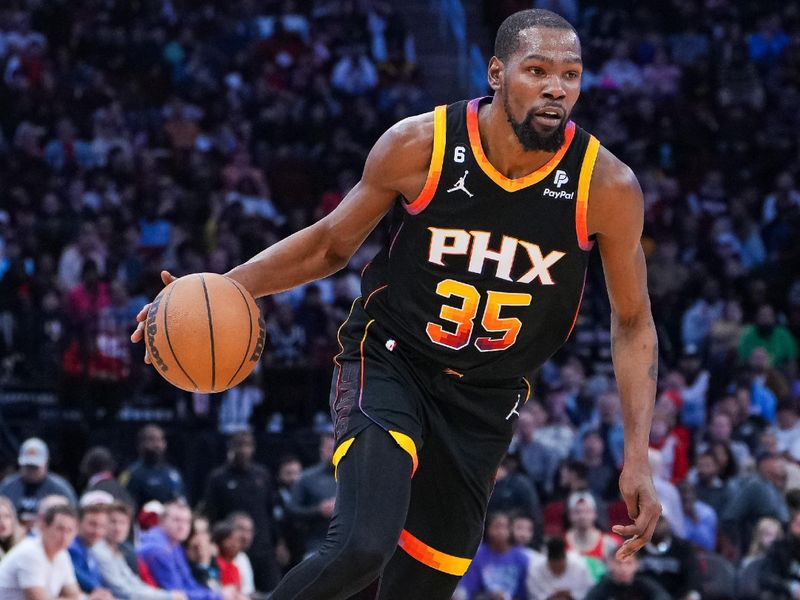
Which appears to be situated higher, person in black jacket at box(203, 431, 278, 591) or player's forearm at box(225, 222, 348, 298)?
player's forearm at box(225, 222, 348, 298)

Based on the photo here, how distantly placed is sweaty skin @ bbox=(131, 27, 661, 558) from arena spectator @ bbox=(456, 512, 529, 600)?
6316 millimetres

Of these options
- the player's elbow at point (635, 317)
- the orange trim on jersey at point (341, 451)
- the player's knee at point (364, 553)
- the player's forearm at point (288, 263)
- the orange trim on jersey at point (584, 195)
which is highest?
the orange trim on jersey at point (584, 195)

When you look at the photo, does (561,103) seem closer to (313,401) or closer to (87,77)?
(313,401)

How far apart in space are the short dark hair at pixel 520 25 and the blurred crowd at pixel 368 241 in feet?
18.4

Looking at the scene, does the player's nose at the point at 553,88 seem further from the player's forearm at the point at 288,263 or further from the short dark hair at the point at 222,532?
the short dark hair at the point at 222,532

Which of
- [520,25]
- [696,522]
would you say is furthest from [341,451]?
[696,522]

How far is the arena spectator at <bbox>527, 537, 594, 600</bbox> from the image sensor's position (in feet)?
36.3

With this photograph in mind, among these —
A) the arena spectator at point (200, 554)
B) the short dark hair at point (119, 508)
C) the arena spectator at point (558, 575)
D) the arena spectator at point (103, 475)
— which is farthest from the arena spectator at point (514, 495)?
the short dark hair at point (119, 508)

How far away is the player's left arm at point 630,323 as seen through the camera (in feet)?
15.9

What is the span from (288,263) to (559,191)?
39.1 inches

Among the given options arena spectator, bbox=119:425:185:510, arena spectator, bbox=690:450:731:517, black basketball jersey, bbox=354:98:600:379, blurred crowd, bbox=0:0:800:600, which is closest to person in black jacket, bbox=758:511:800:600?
blurred crowd, bbox=0:0:800:600

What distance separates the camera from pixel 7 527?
32.7 feet

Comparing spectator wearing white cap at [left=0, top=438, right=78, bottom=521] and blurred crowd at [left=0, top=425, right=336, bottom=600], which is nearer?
blurred crowd at [left=0, top=425, right=336, bottom=600]

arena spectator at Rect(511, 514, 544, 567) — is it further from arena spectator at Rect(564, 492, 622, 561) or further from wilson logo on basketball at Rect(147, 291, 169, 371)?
wilson logo on basketball at Rect(147, 291, 169, 371)
